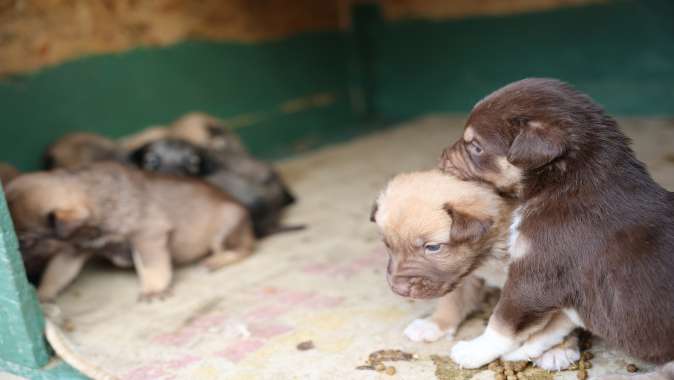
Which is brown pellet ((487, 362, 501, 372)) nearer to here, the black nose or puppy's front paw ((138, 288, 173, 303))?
puppy's front paw ((138, 288, 173, 303))

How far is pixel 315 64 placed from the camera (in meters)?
9.60

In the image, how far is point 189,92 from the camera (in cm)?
790

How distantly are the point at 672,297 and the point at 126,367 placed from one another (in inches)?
109

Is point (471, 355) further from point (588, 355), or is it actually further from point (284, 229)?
point (284, 229)

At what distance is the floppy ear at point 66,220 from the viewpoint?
4.59m

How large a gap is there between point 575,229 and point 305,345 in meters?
1.59

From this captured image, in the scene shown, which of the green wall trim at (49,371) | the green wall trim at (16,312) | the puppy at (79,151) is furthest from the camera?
the puppy at (79,151)

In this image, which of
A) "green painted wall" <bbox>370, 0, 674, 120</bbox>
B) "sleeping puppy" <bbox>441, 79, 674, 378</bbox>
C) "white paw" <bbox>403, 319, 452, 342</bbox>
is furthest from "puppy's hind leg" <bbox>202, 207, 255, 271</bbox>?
"green painted wall" <bbox>370, 0, 674, 120</bbox>

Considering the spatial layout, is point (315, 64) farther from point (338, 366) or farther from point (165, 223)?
point (338, 366)

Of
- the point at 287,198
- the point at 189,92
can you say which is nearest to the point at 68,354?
the point at 287,198

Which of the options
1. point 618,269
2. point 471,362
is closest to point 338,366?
point 471,362

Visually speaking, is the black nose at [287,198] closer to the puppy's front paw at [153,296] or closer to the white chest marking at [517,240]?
the puppy's front paw at [153,296]

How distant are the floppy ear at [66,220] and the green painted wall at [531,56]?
20.1 ft

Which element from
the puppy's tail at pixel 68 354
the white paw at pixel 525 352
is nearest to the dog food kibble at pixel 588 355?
the white paw at pixel 525 352
